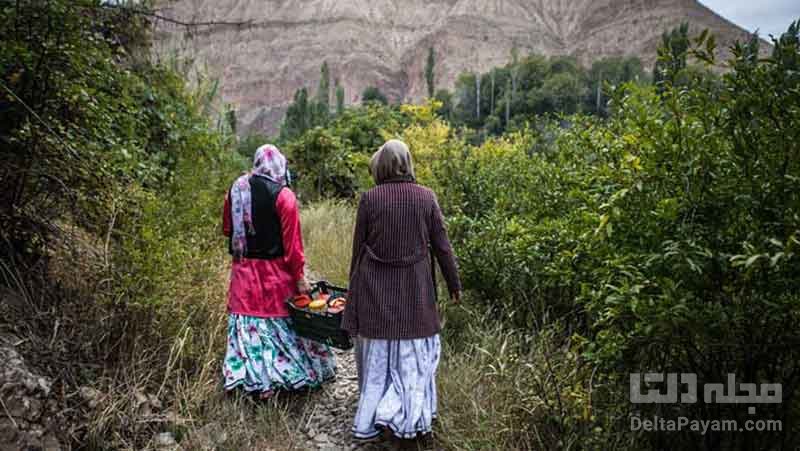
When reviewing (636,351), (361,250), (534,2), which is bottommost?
(636,351)

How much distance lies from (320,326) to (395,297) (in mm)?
564

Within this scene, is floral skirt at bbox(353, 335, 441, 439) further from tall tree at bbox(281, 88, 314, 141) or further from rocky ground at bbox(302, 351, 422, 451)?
tall tree at bbox(281, 88, 314, 141)

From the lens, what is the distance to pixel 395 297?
2854 millimetres

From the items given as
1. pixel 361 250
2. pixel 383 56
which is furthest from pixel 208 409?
Result: pixel 383 56

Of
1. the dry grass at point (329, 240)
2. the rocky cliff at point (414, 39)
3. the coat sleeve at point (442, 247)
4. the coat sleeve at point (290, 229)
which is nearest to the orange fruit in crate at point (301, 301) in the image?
the coat sleeve at point (290, 229)

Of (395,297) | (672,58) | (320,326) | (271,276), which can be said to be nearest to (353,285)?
(395,297)

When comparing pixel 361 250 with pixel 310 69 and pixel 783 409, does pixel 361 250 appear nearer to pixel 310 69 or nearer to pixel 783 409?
pixel 783 409

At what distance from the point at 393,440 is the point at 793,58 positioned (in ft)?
8.50

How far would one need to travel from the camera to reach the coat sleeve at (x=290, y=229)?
3.22 meters

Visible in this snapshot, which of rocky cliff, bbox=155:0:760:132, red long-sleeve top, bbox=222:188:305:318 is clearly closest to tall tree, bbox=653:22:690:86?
red long-sleeve top, bbox=222:188:305:318

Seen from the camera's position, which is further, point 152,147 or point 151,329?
point 152,147

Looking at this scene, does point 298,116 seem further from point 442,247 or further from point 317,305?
point 442,247

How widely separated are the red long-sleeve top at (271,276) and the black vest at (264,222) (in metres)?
0.03

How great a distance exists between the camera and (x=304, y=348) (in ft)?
11.2
